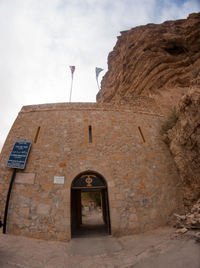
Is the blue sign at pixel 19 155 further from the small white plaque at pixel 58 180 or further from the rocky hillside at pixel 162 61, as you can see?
the rocky hillside at pixel 162 61

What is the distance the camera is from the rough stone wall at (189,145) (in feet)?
20.7

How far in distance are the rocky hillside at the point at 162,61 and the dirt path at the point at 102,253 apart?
1001 centimetres

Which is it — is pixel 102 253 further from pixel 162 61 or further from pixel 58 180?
pixel 162 61

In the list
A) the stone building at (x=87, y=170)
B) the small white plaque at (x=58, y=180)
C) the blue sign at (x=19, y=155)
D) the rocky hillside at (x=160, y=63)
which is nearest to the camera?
the stone building at (x=87, y=170)

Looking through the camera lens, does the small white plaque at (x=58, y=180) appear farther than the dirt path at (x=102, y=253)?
Yes

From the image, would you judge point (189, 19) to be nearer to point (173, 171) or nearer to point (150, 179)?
point (173, 171)

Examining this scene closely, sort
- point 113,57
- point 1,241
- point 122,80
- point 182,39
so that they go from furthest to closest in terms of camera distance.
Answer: point 113,57 < point 122,80 < point 182,39 < point 1,241

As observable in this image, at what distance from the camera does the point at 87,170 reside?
6.48 m

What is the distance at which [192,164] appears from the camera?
669 centimetres

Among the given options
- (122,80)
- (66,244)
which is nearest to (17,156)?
(66,244)

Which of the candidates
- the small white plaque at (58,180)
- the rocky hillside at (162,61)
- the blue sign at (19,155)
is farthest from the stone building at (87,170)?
the rocky hillside at (162,61)

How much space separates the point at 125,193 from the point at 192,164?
335 centimetres

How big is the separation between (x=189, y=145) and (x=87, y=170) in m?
4.82

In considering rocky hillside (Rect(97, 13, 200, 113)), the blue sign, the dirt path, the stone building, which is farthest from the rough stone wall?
the blue sign
